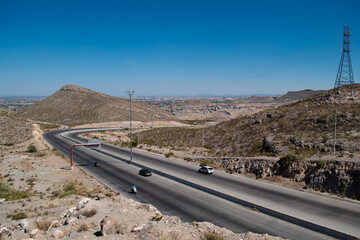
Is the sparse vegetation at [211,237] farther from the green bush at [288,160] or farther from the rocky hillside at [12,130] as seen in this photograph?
the rocky hillside at [12,130]

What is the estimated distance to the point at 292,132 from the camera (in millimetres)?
40500

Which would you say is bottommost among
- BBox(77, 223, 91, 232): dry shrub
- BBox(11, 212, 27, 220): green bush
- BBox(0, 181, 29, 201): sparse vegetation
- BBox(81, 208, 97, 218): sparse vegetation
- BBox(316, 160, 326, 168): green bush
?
BBox(0, 181, 29, 201): sparse vegetation

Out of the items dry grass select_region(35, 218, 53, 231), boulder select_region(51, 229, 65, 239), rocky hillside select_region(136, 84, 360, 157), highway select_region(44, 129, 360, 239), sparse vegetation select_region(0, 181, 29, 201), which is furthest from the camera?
rocky hillside select_region(136, 84, 360, 157)

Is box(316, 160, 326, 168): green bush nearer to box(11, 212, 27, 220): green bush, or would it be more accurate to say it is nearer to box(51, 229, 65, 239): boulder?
box(51, 229, 65, 239): boulder

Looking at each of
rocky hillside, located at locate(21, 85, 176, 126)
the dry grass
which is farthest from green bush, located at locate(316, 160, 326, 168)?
rocky hillside, located at locate(21, 85, 176, 126)

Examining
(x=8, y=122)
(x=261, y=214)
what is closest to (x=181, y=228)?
(x=261, y=214)

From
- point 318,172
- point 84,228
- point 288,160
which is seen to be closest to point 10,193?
point 84,228

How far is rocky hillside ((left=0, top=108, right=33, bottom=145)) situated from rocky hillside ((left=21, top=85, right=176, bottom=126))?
50.3m

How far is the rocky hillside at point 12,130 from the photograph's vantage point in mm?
52875

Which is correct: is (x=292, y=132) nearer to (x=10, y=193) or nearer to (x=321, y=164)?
(x=321, y=164)

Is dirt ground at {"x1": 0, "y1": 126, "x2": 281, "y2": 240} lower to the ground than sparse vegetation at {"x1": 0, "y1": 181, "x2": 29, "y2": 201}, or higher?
higher

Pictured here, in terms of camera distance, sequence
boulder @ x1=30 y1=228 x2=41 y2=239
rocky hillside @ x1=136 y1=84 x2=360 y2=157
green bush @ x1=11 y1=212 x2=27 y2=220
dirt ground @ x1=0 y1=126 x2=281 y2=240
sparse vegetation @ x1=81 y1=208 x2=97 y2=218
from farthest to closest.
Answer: rocky hillside @ x1=136 y1=84 x2=360 y2=157, green bush @ x1=11 y1=212 x2=27 y2=220, sparse vegetation @ x1=81 y1=208 x2=97 y2=218, dirt ground @ x1=0 y1=126 x2=281 y2=240, boulder @ x1=30 y1=228 x2=41 y2=239

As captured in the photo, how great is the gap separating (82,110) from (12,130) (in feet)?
246

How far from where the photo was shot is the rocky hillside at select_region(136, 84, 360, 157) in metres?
33.2
